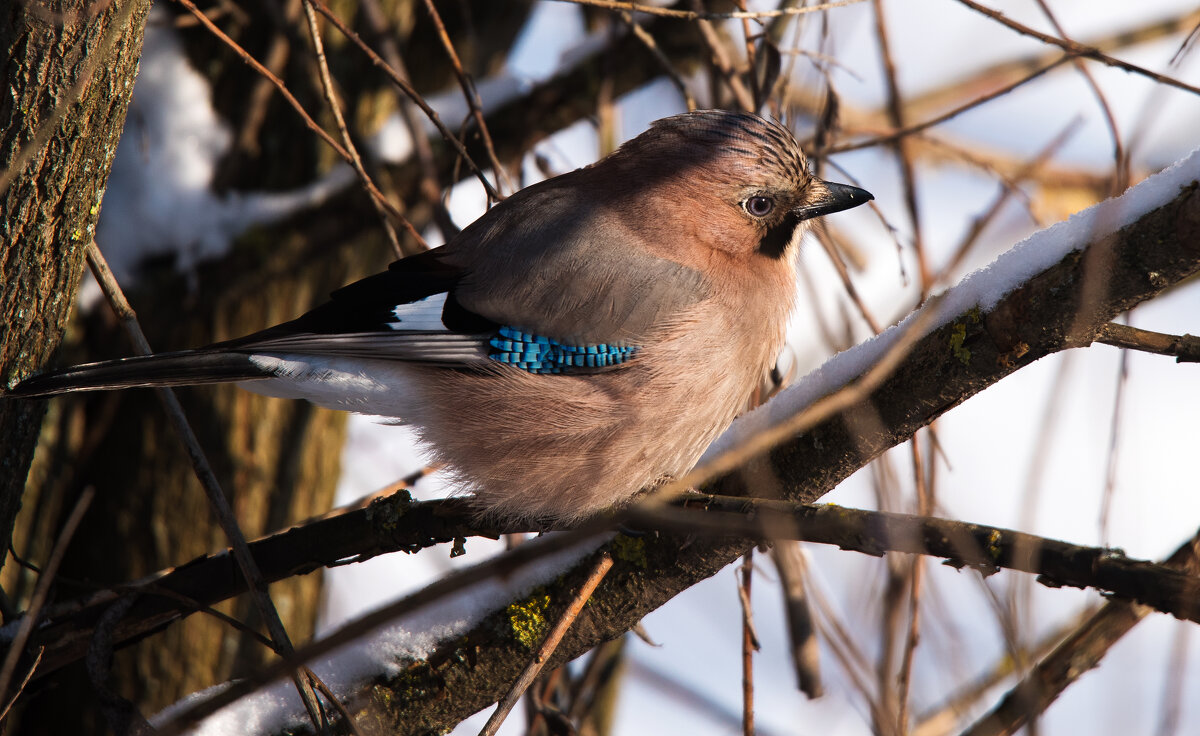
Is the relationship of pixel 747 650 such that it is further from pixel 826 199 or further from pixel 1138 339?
A: pixel 826 199

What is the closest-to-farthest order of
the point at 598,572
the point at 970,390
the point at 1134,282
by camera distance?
the point at 1134,282
the point at 970,390
the point at 598,572

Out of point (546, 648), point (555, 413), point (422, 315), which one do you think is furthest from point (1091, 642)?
point (422, 315)

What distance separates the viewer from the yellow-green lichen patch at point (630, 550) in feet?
8.14

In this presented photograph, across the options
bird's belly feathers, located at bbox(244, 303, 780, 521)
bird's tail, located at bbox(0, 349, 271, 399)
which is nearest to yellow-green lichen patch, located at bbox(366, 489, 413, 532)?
bird's belly feathers, located at bbox(244, 303, 780, 521)

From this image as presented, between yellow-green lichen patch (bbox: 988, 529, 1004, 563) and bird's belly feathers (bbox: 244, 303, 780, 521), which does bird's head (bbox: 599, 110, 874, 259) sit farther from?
yellow-green lichen patch (bbox: 988, 529, 1004, 563)

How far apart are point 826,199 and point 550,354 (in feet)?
3.39

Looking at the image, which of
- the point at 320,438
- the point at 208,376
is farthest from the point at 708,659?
the point at 208,376

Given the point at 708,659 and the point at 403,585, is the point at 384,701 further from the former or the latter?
the point at 403,585

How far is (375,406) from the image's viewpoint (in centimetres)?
296

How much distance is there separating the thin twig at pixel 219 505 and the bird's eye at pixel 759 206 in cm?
176

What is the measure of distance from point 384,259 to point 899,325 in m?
2.58

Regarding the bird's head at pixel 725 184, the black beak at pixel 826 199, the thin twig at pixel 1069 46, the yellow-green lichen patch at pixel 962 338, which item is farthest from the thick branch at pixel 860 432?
the black beak at pixel 826 199

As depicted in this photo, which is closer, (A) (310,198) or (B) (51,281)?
(B) (51,281)

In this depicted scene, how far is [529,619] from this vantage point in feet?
8.19
